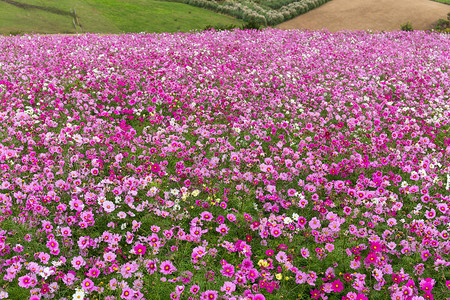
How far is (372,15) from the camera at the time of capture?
30609 mm

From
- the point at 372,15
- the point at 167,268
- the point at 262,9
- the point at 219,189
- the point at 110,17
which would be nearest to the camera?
the point at 167,268

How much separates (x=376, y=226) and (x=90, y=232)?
4.04 metres

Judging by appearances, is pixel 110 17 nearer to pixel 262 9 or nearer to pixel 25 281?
pixel 262 9

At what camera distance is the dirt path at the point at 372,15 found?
92.5ft

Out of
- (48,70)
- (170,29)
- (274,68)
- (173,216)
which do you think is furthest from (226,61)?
(170,29)

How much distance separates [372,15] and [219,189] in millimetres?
32873

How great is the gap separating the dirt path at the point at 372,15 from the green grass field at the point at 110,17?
8.00 metres

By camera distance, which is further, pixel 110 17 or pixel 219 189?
pixel 110 17

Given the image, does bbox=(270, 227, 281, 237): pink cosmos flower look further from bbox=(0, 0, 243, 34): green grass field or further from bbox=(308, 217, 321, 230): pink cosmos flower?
bbox=(0, 0, 243, 34): green grass field

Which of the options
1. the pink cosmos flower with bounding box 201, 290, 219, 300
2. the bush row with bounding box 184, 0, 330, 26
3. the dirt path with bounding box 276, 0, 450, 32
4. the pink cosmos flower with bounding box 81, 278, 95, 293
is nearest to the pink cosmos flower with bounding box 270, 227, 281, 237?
the pink cosmos flower with bounding box 201, 290, 219, 300

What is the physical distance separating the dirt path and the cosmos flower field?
21.0 meters

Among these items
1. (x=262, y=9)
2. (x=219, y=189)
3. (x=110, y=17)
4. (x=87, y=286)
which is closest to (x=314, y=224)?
(x=219, y=189)

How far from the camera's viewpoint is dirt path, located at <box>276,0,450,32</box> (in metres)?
28.2

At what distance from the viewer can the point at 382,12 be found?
31266 mm
